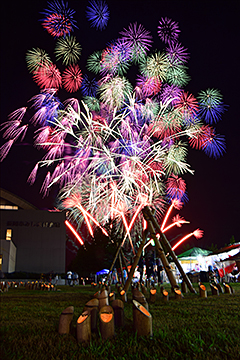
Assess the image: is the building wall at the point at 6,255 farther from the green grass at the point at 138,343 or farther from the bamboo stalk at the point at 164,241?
the green grass at the point at 138,343

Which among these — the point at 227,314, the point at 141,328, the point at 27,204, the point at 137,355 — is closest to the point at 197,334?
the point at 141,328

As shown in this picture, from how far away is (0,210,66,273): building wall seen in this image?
5103 cm

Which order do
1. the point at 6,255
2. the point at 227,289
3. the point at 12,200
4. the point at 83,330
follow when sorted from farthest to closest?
the point at 12,200
the point at 6,255
the point at 227,289
the point at 83,330

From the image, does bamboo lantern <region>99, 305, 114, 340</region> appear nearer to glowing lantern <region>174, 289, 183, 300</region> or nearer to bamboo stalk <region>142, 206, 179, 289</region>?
glowing lantern <region>174, 289, 183, 300</region>

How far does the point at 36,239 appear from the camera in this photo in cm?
5250

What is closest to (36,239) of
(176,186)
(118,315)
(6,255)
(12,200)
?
(12,200)

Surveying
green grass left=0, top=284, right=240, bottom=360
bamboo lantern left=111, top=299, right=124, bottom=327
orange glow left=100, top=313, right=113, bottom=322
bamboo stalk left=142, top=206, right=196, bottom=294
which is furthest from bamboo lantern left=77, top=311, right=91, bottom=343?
bamboo stalk left=142, top=206, right=196, bottom=294

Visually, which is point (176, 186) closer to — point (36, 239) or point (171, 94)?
point (171, 94)

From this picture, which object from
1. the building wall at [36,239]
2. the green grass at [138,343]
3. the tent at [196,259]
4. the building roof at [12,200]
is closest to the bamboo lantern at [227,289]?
the green grass at [138,343]

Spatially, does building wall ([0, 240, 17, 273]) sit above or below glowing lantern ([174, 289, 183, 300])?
above

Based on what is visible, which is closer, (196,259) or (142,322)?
(142,322)

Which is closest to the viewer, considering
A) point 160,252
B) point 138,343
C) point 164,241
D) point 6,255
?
point 138,343

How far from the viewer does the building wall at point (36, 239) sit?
51031mm

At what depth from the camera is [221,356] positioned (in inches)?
126
